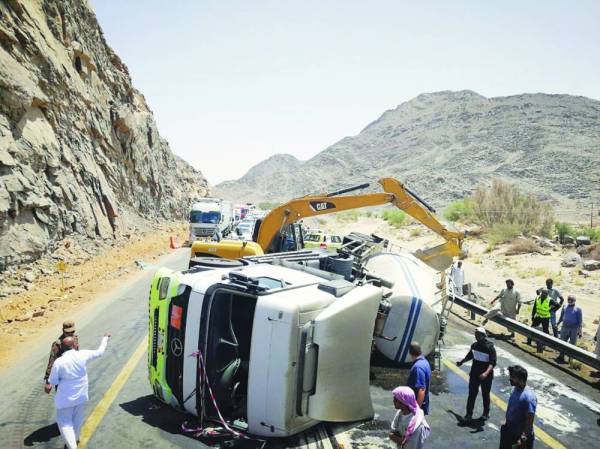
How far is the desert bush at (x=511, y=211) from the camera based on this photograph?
3519 cm

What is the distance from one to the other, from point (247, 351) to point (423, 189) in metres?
91.9

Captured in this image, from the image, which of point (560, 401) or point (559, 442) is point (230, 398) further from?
point (560, 401)

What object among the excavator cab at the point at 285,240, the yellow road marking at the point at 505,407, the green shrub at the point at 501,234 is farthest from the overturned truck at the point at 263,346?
the green shrub at the point at 501,234

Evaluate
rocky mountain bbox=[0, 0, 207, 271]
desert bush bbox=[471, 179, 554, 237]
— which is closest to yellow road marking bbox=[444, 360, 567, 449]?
rocky mountain bbox=[0, 0, 207, 271]

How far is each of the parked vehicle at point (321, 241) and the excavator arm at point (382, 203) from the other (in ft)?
25.5

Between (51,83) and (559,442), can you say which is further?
(51,83)

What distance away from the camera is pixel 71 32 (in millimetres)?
25859

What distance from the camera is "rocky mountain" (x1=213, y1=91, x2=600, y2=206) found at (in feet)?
267

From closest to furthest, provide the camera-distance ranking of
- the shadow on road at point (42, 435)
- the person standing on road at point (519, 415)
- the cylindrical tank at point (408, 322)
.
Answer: the person standing on road at point (519, 415) < the shadow on road at point (42, 435) < the cylindrical tank at point (408, 322)

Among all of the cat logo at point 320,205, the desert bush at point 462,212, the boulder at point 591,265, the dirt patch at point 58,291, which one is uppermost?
the desert bush at point 462,212

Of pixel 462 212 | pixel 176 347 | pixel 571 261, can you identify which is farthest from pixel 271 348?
pixel 462 212

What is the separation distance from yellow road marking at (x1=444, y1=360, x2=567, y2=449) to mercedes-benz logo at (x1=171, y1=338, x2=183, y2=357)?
208 inches

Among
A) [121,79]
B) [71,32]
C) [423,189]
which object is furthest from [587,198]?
[71,32]

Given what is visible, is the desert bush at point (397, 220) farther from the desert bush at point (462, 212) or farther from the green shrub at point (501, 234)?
the green shrub at point (501, 234)
